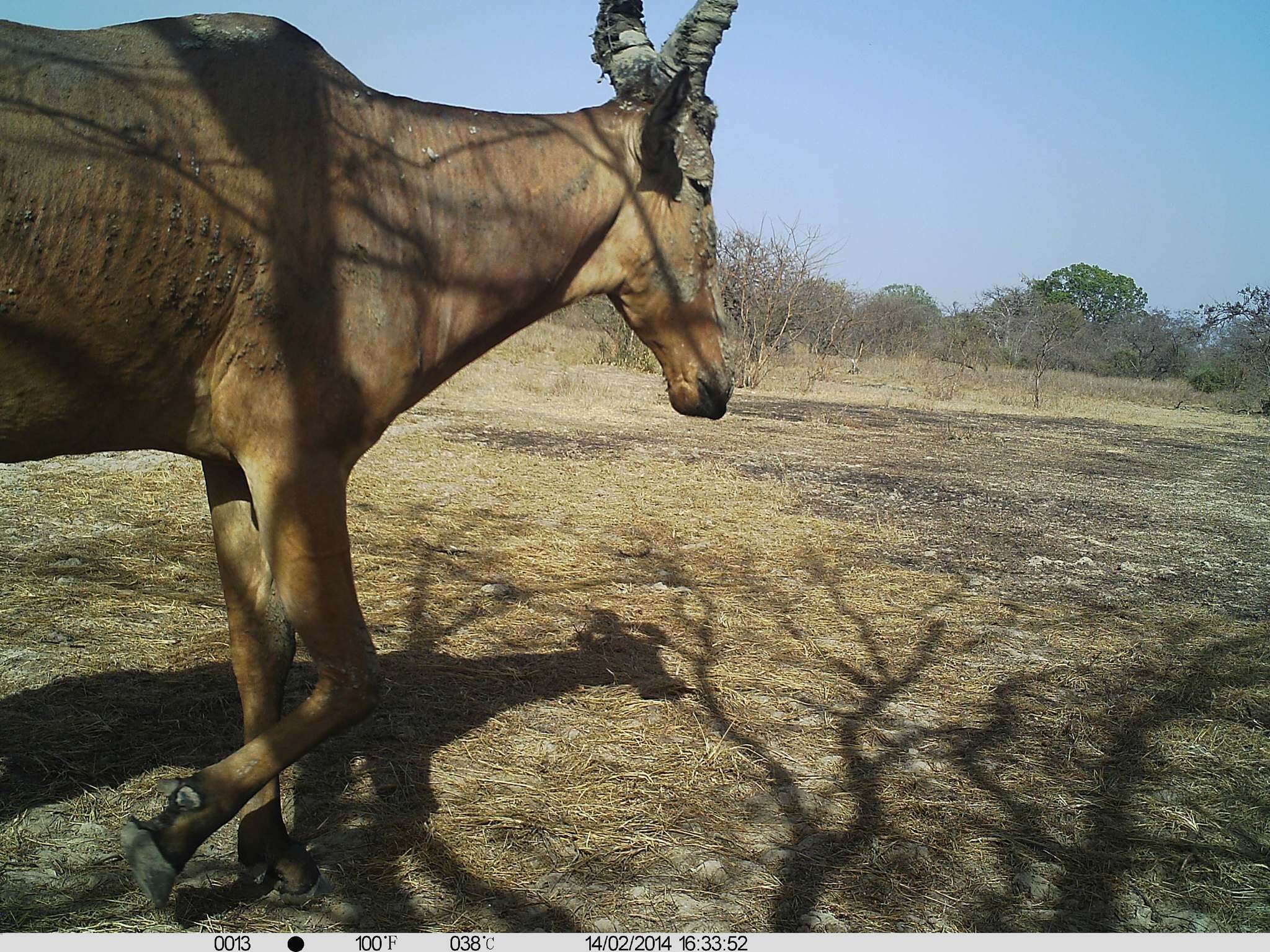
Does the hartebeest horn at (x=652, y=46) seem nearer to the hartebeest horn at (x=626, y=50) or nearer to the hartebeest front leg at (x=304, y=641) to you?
the hartebeest horn at (x=626, y=50)

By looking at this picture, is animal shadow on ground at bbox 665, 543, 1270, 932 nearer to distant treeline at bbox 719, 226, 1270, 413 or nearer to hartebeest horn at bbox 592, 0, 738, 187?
hartebeest horn at bbox 592, 0, 738, 187

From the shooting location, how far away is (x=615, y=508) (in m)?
8.28

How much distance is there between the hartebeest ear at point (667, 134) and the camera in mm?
3068

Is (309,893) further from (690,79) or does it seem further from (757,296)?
(757,296)

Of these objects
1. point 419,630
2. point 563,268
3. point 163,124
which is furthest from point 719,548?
point 163,124

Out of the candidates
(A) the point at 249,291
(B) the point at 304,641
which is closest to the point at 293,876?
(B) the point at 304,641

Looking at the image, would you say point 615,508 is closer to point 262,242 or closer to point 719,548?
point 719,548

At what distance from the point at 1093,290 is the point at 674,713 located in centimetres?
7292

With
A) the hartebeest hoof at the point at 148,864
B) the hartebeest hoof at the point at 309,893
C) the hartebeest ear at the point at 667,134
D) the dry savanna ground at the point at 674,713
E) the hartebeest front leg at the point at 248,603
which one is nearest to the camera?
the hartebeest hoof at the point at 148,864

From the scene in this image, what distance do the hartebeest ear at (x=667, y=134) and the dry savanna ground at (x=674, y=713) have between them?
234 cm

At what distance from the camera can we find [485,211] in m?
2.98

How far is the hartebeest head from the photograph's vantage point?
3330 millimetres

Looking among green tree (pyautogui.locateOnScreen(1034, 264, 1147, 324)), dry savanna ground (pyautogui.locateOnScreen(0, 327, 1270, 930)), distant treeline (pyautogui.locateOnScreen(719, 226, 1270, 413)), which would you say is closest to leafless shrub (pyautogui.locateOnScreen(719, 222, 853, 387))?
distant treeline (pyautogui.locateOnScreen(719, 226, 1270, 413))

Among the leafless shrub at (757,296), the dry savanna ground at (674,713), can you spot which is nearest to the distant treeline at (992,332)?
the leafless shrub at (757,296)
